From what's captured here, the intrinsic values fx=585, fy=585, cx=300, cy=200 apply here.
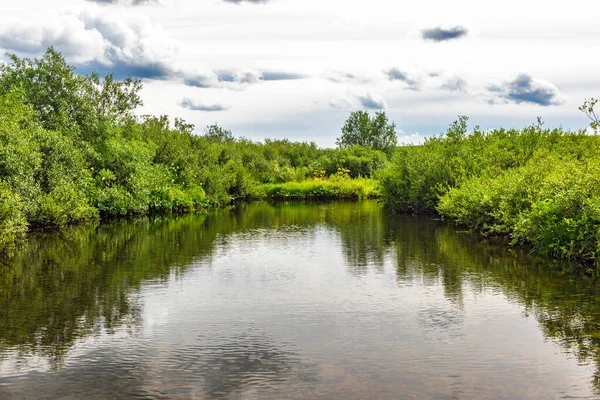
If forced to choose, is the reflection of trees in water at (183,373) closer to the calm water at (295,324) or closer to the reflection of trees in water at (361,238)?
the calm water at (295,324)

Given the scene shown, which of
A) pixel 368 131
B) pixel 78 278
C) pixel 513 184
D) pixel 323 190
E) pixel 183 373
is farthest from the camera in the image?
pixel 368 131

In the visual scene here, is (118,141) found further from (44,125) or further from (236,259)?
(236,259)

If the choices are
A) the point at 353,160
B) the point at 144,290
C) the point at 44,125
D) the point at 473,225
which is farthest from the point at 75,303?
the point at 353,160

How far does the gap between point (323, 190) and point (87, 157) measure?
32250 mm

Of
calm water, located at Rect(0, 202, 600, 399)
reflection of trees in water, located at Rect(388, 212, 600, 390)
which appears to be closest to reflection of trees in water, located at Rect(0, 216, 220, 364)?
calm water, located at Rect(0, 202, 600, 399)

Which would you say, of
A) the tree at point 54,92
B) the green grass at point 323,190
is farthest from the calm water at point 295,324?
the green grass at point 323,190

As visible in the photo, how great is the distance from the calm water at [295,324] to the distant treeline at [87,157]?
4.90m

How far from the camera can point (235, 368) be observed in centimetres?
937

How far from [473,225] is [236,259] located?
1333 cm

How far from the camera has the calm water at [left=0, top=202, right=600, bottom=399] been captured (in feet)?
28.6

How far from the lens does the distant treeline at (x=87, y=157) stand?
2527 cm

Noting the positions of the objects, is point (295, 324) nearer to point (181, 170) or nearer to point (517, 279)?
point (517, 279)

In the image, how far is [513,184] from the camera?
23703 millimetres

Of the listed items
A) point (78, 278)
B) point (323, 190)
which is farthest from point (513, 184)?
point (323, 190)
